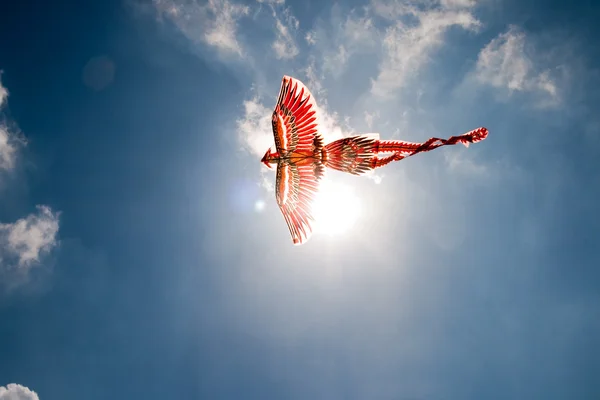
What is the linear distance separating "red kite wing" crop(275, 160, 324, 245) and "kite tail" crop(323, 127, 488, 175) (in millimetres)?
969

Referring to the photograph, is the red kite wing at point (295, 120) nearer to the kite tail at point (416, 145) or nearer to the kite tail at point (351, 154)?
the kite tail at point (351, 154)

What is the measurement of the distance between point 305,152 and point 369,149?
7.36 feet

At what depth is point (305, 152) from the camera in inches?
436

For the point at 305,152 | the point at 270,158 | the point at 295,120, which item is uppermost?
the point at 295,120

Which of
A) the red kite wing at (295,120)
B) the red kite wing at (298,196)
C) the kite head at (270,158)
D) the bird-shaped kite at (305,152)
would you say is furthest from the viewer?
the red kite wing at (298,196)

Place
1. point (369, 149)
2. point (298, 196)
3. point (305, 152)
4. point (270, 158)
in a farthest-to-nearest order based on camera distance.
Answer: point (298, 196), point (270, 158), point (305, 152), point (369, 149)

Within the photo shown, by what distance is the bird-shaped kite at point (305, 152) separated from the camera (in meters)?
10.3

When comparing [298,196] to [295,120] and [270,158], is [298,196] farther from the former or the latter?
[295,120]

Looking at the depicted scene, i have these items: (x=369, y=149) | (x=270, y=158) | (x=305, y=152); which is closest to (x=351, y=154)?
(x=369, y=149)

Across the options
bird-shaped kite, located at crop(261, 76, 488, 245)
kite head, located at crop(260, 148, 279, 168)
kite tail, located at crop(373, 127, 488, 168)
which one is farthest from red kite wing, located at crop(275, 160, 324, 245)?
kite tail, located at crop(373, 127, 488, 168)

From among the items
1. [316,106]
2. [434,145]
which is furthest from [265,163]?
[434,145]

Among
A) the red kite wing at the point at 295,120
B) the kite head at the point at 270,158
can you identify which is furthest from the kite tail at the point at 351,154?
the kite head at the point at 270,158

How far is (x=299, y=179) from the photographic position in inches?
461

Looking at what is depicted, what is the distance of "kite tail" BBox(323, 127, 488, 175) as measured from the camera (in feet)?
34.0
